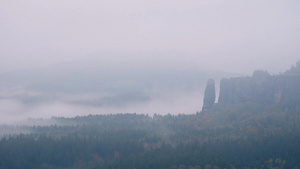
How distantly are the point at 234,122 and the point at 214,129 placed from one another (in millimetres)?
7704

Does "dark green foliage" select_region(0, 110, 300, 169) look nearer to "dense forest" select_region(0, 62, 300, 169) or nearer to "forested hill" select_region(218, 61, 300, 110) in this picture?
"dense forest" select_region(0, 62, 300, 169)

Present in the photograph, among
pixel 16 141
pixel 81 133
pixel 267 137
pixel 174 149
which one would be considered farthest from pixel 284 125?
pixel 16 141

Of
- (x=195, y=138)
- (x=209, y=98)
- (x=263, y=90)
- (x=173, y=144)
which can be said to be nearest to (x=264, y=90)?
(x=263, y=90)

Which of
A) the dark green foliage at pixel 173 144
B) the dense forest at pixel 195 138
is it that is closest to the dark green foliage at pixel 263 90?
the dense forest at pixel 195 138

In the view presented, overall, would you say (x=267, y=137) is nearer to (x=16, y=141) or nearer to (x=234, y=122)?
(x=234, y=122)

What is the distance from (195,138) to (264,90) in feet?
130

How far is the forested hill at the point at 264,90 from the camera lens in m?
125

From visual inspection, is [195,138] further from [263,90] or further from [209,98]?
[209,98]

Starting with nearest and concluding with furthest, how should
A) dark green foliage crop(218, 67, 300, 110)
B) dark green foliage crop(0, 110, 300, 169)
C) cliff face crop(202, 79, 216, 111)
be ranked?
dark green foliage crop(0, 110, 300, 169) < dark green foliage crop(218, 67, 300, 110) < cliff face crop(202, 79, 216, 111)

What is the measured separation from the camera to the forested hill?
125312mm

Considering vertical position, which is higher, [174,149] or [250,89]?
[250,89]

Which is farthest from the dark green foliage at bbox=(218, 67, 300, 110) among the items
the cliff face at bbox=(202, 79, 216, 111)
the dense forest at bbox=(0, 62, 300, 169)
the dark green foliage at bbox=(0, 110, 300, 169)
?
the dark green foliage at bbox=(0, 110, 300, 169)

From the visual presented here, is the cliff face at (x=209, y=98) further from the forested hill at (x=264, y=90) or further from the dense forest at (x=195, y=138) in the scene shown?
the forested hill at (x=264, y=90)

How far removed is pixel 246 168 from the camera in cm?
7850
